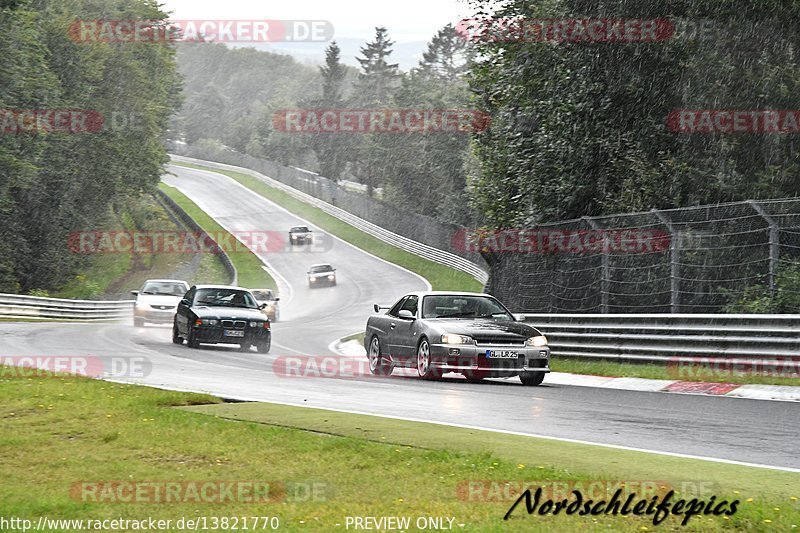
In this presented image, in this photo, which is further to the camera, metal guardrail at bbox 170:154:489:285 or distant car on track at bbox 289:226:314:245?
distant car on track at bbox 289:226:314:245

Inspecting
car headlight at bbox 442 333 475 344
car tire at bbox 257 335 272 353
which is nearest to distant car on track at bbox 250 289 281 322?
car tire at bbox 257 335 272 353

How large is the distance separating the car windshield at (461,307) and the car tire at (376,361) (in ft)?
4.70

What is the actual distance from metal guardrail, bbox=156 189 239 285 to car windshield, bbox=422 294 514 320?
141 feet

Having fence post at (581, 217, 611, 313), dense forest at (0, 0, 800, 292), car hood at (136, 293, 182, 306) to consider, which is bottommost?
car hood at (136, 293, 182, 306)

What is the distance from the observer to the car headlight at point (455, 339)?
1634cm

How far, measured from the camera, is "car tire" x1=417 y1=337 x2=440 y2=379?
16750mm

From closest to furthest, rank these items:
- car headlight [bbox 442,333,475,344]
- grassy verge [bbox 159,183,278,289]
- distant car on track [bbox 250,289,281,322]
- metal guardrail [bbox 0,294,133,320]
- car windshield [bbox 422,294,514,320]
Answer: car headlight [bbox 442,333,475,344] → car windshield [bbox 422,294,514,320] → metal guardrail [bbox 0,294,133,320] → distant car on track [bbox 250,289,281,322] → grassy verge [bbox 159,183,278,289]

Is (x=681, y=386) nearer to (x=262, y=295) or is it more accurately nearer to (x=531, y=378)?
(x=531, y=378)

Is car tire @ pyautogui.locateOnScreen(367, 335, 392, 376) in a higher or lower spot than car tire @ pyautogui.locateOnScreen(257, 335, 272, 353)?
higher

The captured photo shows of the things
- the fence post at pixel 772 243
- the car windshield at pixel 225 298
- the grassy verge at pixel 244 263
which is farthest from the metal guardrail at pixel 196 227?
the fence post at pixel 772 243

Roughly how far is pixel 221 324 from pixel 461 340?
29.3ft

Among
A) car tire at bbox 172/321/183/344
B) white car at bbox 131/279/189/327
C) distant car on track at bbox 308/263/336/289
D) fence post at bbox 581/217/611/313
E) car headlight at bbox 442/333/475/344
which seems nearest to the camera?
car headlight at bbox 442/333/475/344

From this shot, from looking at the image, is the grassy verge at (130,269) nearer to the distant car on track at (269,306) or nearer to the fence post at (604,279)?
the distant car on track at (269,306)

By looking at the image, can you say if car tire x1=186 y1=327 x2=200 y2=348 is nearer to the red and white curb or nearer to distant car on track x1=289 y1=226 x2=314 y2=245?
the red and white curb
